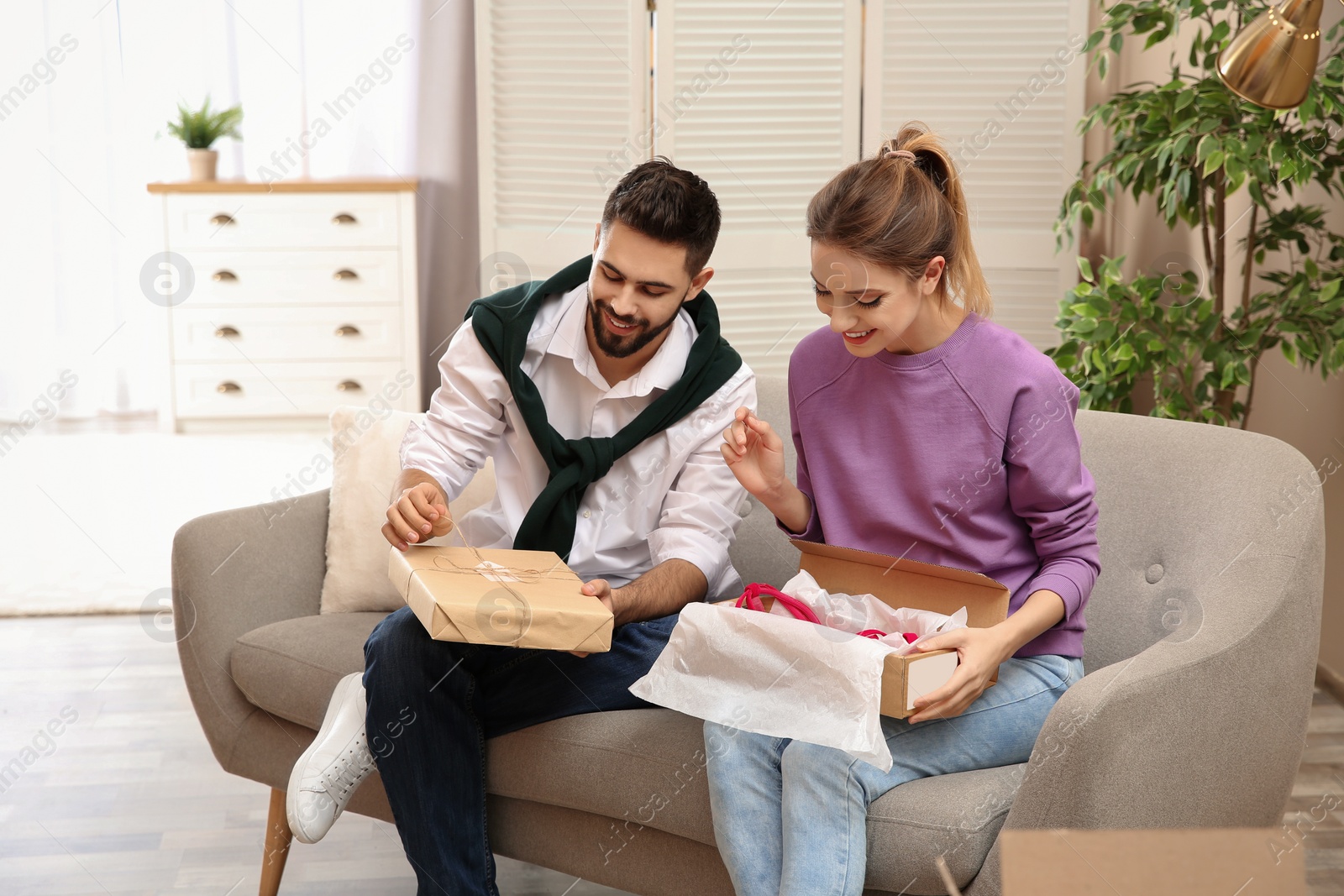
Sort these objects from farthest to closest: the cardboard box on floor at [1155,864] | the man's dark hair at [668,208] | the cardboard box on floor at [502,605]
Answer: the man's dark hair at [668,208]
the cardboard box on floor at [502,605]
the cardboard box on floor at [1155,864]

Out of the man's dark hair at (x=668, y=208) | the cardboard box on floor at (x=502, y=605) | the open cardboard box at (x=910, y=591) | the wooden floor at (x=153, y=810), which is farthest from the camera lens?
the wooden floor at (x=153, y=810)

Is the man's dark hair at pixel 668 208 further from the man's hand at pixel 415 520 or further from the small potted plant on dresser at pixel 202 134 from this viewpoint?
the small potted plant on dresser at pixel 202 134

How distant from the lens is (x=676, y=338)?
5.55ft

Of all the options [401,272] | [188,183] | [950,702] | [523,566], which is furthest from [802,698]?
[188,183]

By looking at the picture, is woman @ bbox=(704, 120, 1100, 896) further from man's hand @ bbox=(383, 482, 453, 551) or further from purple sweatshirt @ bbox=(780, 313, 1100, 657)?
man's hand @ bbox=(383, 482, 453, 551)

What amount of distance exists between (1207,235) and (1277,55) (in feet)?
3.15

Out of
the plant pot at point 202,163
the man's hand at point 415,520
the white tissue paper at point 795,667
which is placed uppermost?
the plant pot at point 202,163

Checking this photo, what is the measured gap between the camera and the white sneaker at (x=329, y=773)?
1.42m

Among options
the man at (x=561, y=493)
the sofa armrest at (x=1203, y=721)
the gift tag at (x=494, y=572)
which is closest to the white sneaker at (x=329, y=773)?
the man at (x=561, y=493)

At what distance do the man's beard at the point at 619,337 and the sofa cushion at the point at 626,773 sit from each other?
0.48m

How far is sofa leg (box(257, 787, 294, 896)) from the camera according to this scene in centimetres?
Result: 165

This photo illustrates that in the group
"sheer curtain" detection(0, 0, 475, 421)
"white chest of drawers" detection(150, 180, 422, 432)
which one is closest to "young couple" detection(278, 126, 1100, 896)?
"white chest of drawers" detection(150, 180, 422, 432)

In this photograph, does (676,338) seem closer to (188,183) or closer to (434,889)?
(434,889)

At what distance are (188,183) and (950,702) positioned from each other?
152 inches
